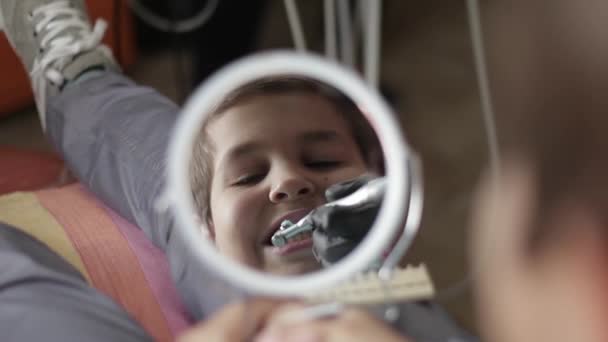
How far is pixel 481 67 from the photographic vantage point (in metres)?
1.21

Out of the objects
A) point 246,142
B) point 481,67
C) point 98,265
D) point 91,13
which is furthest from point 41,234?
point 481,67

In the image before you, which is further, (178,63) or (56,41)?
(178,63)

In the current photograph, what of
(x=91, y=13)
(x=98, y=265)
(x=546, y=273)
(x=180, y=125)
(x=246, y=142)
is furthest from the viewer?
(x=91, y=13)

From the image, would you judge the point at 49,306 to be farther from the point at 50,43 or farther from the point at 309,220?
the point at 50,43

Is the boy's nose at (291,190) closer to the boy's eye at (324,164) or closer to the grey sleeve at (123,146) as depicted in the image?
the boy's eye at (324,164)

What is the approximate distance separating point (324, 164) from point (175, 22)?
3.16ft

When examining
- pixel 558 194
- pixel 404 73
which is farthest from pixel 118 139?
pixel 404 73

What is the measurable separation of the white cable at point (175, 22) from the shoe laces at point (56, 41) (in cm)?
50

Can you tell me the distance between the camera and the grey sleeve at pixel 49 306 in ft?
2.11

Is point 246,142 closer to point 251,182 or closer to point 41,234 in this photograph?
point 251,182

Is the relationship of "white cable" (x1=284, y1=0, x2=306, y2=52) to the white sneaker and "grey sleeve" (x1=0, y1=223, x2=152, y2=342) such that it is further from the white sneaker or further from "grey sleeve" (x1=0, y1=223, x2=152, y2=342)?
"grey sleeve" (x1=0, y1=223, x2=152, y2=342)

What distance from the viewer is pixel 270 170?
2.15ft

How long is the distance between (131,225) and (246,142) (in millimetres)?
283

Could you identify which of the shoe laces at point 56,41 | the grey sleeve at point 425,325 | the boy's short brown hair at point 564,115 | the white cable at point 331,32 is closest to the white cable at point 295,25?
the white cable at point 331,32
